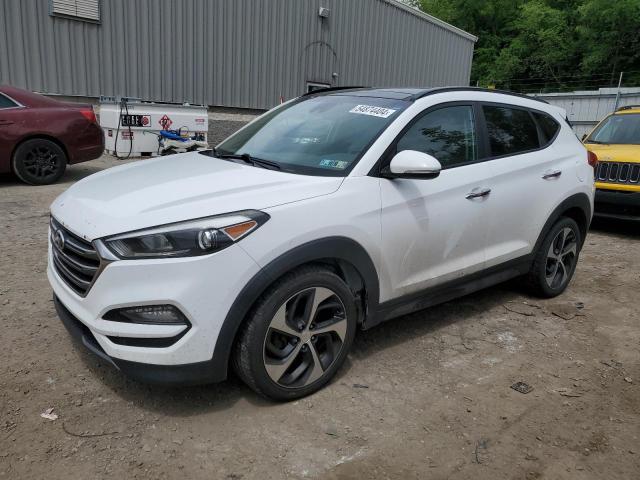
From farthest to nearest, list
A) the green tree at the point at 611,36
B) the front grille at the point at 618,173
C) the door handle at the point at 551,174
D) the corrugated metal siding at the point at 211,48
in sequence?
1. the green tree at the point at 611,36
2. the corrugated metal siding at the point at 211,48
3. the front grille at the point at 618,173
4. the door handle at the point at 551,174

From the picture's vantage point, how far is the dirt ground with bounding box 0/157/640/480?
A: 2.37 metres

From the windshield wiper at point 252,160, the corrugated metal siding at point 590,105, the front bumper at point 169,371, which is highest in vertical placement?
the corrugated metal siding at point 590,105

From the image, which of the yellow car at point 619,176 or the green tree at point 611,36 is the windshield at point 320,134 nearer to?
the yellow car at point 619,176

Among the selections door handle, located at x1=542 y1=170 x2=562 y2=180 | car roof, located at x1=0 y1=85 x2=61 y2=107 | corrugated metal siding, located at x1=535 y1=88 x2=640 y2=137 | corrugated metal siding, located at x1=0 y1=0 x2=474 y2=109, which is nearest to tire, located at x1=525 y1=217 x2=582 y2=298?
door handle, located at x1=542 y1=170 x2=562 y2=180

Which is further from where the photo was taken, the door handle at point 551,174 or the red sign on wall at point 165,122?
the red sign on wall at point 165,122

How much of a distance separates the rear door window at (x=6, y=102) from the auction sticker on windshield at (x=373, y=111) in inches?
242

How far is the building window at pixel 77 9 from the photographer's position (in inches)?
420

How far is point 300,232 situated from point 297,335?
1.76ft

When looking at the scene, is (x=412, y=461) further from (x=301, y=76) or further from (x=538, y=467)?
(x=301, y=76)

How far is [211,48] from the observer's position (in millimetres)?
13000

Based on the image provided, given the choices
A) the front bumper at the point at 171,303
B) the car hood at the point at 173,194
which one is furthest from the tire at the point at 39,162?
the front bumper at the point at 171,303

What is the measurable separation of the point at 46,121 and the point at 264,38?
25.2 feet

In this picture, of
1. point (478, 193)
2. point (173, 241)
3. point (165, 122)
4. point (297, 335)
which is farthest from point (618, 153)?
point (165, 122)

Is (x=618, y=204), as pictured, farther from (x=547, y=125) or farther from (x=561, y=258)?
(x=547, y=125)
